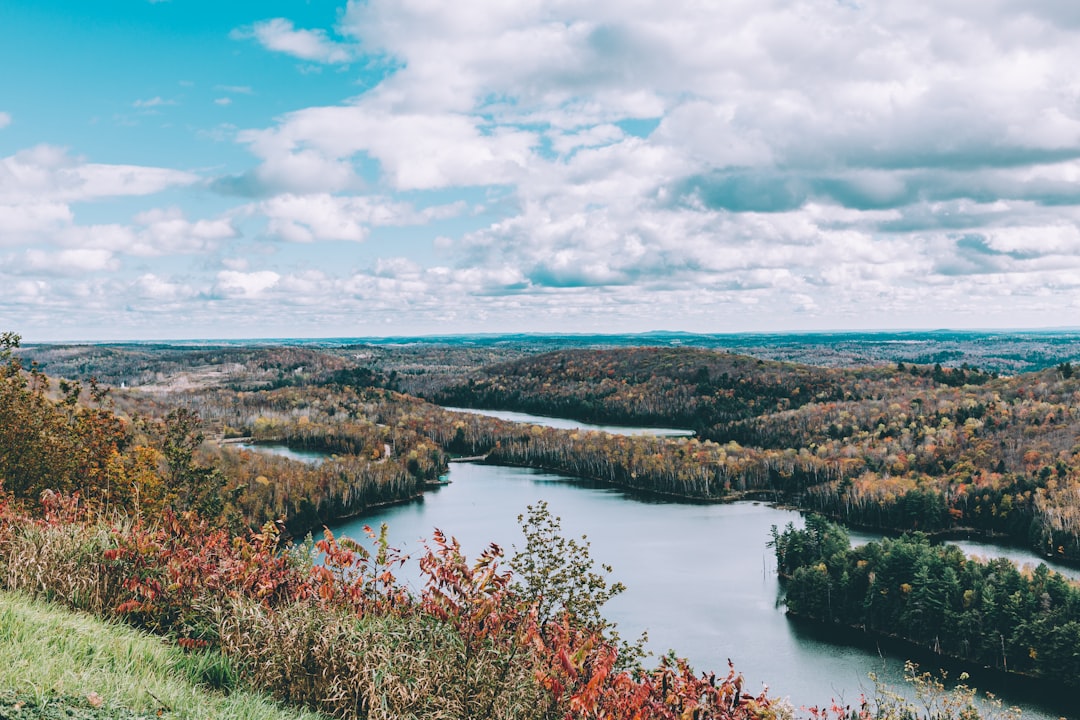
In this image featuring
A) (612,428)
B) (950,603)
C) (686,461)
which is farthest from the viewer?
(612,428)

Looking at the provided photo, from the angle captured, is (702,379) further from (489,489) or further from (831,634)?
(831,634)

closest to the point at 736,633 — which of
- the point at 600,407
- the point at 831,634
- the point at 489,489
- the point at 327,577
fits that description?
the point at 831,634

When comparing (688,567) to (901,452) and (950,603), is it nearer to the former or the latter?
(950,603)

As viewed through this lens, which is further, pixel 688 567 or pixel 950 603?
pixel 688 567

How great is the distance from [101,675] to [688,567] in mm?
59327

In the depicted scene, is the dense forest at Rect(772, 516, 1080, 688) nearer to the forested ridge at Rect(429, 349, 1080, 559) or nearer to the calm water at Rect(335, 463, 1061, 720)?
the calm water at Rect(335, 463, 1061, 720)

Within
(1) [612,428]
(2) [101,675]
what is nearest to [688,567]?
(2) [101,675]

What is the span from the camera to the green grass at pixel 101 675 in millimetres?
5477

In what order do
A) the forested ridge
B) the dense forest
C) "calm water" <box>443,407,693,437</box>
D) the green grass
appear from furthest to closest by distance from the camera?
"calm water" <box>443,407,693,437</box> < the forested ridge < the dense forest < the green grass

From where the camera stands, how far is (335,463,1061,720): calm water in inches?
1660

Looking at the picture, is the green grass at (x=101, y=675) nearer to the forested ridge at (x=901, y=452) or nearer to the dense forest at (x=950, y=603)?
the dense forest at (x=950, y=603)

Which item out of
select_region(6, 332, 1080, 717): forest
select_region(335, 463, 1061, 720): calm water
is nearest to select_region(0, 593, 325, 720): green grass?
select_region(6, 332, 1080, 717): forest

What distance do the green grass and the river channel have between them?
3111 cm

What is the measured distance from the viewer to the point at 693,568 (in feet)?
202
